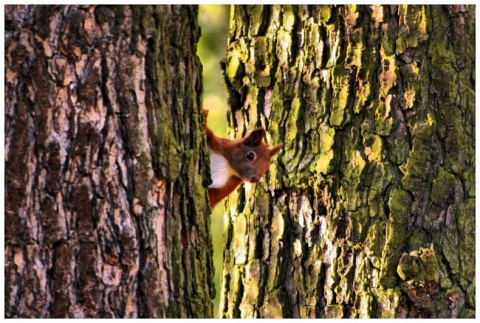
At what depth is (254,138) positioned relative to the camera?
4.49 m

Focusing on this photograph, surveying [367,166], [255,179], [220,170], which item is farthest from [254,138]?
[367,166]

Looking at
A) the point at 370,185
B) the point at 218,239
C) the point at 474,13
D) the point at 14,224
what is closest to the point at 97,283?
the point at 14,224

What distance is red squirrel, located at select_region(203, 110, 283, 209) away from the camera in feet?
14.8

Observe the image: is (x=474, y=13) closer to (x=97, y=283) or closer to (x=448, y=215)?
(x=448, y=215)

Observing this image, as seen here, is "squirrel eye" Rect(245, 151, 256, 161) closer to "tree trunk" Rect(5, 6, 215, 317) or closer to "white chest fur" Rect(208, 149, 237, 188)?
"white chest fur" Rect(208, 149, 237, 188)

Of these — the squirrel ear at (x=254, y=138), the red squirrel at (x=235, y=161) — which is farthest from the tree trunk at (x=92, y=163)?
the red squirrel at (x=235, y=161)

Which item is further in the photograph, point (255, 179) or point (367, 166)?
point (255, 179)

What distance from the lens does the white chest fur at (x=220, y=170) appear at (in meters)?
4.74

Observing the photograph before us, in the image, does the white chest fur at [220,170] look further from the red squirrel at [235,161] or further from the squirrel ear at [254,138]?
the squirrel ear at [254,138]

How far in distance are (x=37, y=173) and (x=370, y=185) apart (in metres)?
2.20

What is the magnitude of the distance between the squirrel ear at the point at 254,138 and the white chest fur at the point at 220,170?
22 cm

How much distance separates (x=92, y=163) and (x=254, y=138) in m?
2.10

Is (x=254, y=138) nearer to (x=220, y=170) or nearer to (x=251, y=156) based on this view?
(x=251, y=156)

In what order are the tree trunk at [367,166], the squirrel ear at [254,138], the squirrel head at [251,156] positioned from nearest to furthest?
the tree trunk at [367,166] → the squirrel ear at [254,138] → the squirrel head at [251,156]
